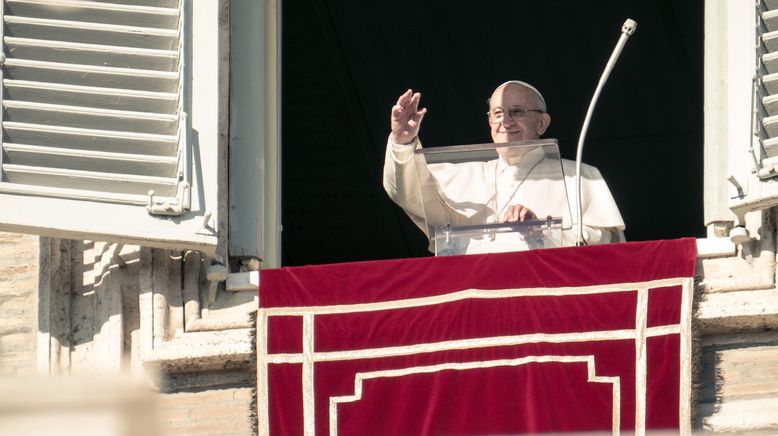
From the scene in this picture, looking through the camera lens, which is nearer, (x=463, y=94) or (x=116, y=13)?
(x=116, y=13)

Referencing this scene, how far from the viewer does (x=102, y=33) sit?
5984 mm

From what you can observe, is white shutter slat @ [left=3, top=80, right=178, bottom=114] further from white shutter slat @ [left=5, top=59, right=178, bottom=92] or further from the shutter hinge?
the shutter hinge

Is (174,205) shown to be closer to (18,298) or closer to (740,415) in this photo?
(18,298)

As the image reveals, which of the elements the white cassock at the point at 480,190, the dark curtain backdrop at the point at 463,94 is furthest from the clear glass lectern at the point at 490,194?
the dark curtain backdrop at the point at 463,94

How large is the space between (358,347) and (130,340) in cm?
68

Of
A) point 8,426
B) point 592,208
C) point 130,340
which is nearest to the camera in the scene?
point 8,426

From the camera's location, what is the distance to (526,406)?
Answer: 5.51 metres

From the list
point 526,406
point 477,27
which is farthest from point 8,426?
point 477,27

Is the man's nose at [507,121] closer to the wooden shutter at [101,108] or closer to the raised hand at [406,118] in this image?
the raised hand at [406,118]

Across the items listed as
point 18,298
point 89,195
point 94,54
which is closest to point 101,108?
point 94,54

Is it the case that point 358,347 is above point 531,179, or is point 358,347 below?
below

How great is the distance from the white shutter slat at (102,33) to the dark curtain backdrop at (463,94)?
2.83 meters

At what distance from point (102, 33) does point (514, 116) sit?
1.48m

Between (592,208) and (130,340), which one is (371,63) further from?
(130,340)
